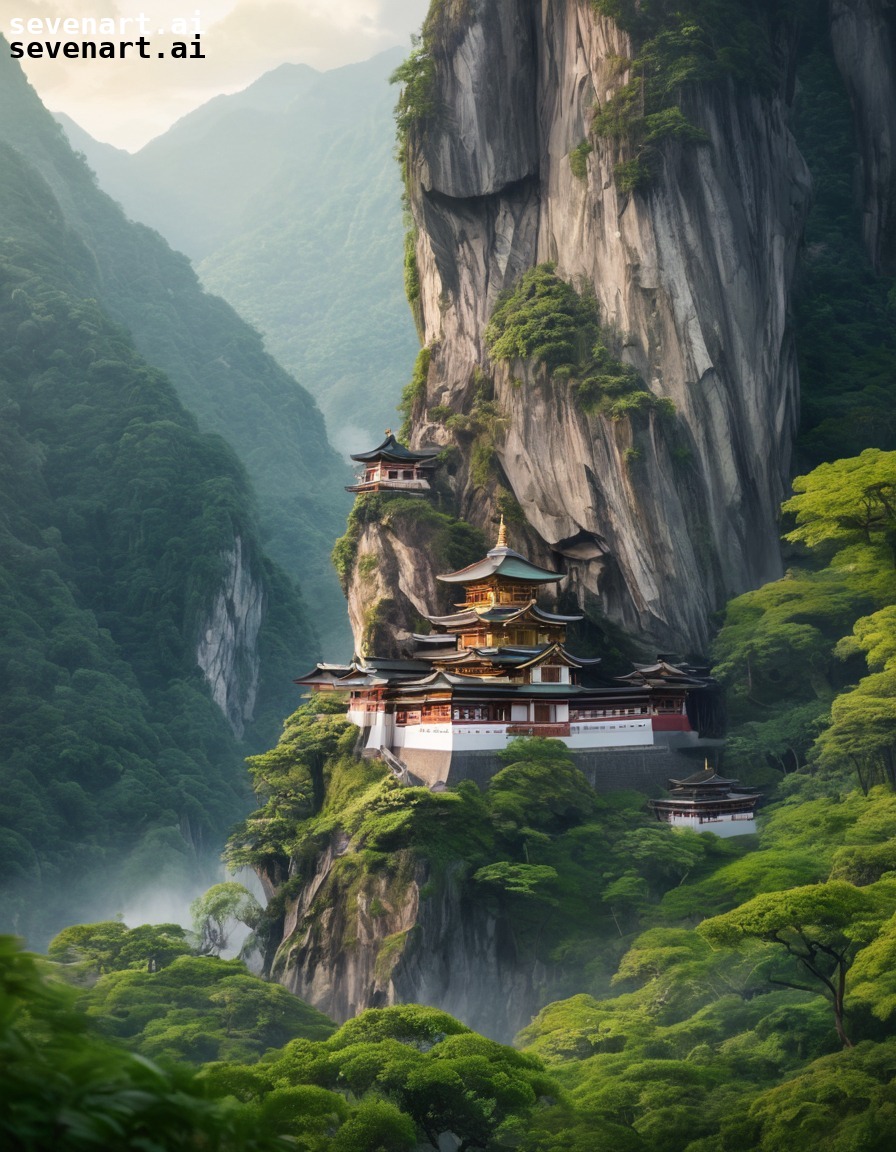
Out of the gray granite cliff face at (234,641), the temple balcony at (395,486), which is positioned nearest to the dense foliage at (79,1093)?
the temple balcony at (395,486)

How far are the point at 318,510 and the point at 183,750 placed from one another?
42.7 meters

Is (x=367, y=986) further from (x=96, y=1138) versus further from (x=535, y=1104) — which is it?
(x=96, y=1138)

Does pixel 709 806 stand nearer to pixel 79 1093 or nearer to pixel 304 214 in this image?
pixel 79 1093

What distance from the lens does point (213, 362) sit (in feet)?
358

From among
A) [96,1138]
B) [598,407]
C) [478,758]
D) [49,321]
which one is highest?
[49,321]

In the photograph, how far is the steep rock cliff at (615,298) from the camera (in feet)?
122

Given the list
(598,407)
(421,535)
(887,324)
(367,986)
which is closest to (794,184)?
(887,324)

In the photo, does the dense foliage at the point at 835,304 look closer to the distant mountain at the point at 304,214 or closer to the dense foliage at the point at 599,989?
the dense foliage at the point at 599,989

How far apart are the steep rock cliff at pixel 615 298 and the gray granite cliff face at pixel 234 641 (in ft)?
107

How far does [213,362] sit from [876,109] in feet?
220

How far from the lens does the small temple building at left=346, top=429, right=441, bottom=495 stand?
39.5 metres

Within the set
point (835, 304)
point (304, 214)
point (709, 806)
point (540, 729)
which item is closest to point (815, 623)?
point (709, 806)

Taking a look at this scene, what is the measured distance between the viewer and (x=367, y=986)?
95.4 feet

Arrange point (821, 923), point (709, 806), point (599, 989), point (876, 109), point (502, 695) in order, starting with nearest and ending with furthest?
point (821, 923), point (599, 989), point (709, 806), point (502, 695), point (876, 109)
